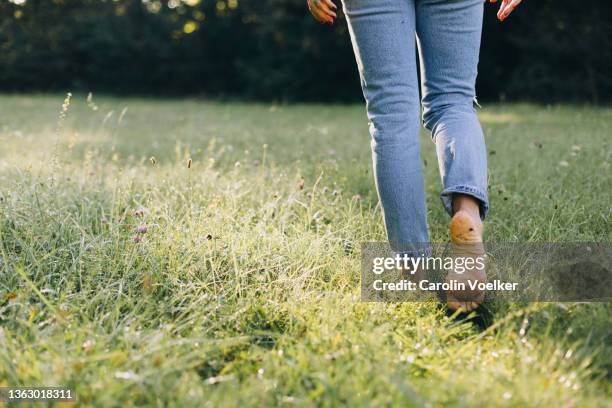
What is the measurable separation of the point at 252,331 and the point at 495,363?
610 millimetres

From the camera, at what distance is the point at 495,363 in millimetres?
1448

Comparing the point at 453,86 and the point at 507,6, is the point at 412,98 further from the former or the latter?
the point at 507,6

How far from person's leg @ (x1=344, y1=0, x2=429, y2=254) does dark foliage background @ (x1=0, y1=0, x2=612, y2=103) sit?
8.53 metres

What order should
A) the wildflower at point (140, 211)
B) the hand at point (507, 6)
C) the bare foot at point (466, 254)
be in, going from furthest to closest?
the wildflower at point (140, 211), the hand at point (507, 6), the bare foot at point (466, 254)

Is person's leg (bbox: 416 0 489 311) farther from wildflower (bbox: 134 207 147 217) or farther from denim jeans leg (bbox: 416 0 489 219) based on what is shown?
wildflower (bbox: 134 207 147 217)

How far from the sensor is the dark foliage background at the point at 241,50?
1060 cm

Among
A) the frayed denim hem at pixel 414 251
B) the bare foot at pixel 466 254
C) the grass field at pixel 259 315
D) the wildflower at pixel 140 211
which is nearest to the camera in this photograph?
the grass field at pixel 259 315

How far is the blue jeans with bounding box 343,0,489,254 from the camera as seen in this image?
1.81 meters

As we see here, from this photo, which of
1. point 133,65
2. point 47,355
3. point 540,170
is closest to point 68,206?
point 47,355

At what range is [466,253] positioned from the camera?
68.2 inches

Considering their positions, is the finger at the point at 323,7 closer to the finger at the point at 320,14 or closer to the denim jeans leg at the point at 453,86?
the finger at the point at 320,14

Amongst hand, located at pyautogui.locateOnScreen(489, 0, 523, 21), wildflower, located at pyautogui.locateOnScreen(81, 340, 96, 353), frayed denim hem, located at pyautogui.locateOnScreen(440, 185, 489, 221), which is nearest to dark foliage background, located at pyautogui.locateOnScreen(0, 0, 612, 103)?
hand, located at pyautogui.locateOnScreen(489, 0, 523, 21)

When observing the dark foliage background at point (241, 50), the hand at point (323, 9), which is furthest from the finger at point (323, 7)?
the dark foliage background at point (241, 50)

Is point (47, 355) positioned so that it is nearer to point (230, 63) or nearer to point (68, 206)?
point (68, 206)
